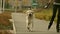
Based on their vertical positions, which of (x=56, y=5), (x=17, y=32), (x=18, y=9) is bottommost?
(x=18, y=9)

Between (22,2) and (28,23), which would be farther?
(22,2)

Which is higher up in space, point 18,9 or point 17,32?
point 17,32

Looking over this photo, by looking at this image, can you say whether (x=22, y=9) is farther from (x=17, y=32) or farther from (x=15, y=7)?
(x=17, y=32)

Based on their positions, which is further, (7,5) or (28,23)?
(7,5)

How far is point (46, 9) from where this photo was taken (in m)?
14.6

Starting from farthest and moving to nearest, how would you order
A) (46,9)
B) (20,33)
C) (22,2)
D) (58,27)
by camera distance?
(22,2) < (46,9) < (58,27) < (20,33)

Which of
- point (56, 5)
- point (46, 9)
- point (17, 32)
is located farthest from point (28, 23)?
point (46, 9)

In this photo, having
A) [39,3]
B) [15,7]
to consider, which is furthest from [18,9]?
[39,3]

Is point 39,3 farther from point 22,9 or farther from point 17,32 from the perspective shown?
point 17,32

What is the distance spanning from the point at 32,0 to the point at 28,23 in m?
7.37

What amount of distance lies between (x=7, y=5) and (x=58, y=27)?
8.14 m

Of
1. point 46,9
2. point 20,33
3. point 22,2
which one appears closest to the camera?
point 20,33

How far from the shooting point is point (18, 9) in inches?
627

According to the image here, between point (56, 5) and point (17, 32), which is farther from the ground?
point (56, 5)
